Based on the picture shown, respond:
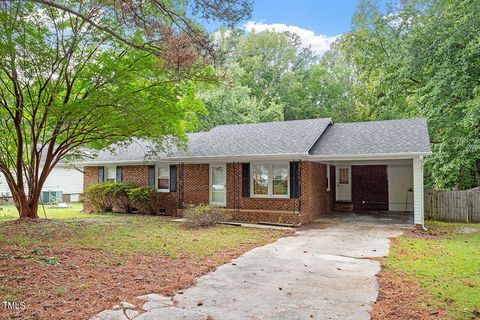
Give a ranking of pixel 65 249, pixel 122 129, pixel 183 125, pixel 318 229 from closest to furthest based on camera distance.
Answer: pixel 65 249
pixel 318 229
pixel 122 129
pixel 183 125

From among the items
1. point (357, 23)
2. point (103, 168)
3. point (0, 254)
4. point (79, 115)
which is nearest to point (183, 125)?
point (79, 115)

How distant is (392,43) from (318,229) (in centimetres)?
1135

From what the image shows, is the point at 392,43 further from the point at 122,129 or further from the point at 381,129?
the point at 122,129

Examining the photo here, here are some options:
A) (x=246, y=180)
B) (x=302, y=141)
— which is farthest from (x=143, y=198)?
(x=302, y=141)

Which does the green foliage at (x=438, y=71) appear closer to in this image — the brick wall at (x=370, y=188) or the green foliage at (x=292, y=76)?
the brick wall at (x=370, y=188)

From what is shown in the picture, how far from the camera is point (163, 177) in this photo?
15711mm

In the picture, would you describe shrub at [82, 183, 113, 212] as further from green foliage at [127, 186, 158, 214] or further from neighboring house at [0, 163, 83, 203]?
neighboring house at [0, 163, 83, 203]

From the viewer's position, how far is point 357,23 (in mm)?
20609

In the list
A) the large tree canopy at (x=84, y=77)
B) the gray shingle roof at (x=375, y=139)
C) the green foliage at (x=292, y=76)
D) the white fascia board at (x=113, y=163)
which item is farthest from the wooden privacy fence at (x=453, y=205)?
the green foliage at (x=292, y=76)

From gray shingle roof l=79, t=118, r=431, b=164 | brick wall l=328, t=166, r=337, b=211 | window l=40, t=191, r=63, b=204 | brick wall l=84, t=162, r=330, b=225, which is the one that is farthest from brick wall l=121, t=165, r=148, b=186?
window l=40, t=191, r=63, b=204

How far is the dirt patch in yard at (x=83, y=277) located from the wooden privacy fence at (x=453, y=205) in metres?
10.2

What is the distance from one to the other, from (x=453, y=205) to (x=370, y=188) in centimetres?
371

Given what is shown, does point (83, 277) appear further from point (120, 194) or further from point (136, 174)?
point (136, 174)

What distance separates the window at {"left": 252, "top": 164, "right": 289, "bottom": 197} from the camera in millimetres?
12938
